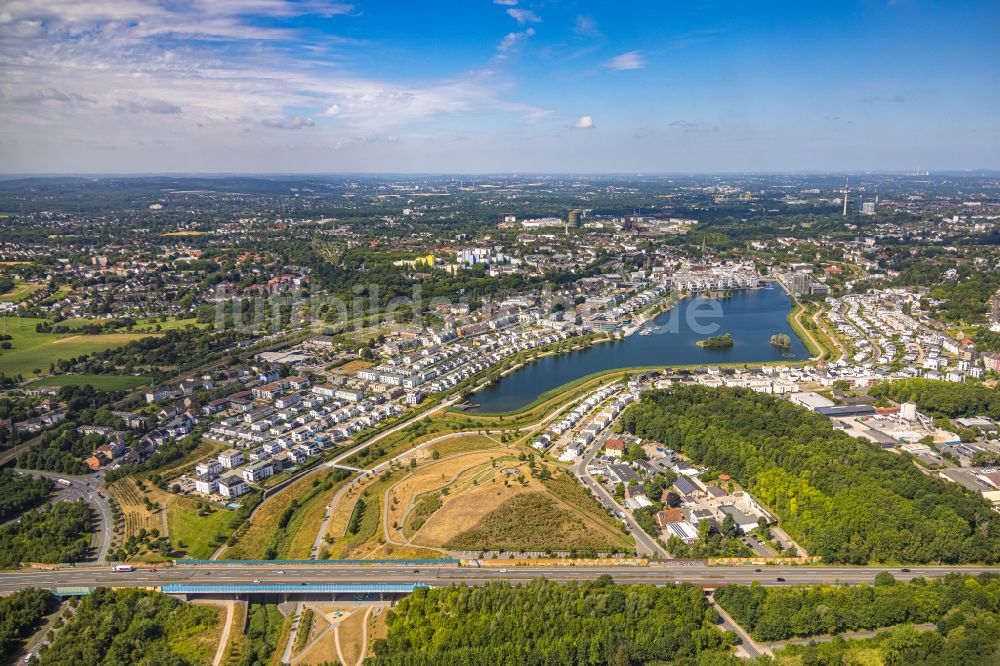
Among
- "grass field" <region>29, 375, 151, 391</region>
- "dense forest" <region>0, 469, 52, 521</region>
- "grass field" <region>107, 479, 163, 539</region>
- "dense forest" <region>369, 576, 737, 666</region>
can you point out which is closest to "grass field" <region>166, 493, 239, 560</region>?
"grass field" <region>107, 479, 163, 539</region>

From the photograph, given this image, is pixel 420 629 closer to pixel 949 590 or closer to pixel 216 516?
pixel 216 516

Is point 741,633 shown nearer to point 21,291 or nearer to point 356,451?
point 356,451

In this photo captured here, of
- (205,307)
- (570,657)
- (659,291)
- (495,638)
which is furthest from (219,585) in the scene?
(659,291)

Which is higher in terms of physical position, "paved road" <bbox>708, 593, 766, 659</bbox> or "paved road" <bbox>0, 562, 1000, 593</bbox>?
"paved road" <bbox>0, 562, 1000, 593</bbox>

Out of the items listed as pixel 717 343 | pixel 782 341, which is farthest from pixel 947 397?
pixel 717 343

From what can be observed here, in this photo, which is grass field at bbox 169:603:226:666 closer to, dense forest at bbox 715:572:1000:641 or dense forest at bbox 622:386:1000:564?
dense forest at bbox 715:572:1000:641

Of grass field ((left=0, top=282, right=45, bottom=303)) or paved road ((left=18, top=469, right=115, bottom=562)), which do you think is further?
grass field ((left=0, top=282, right=45, bottom=303))

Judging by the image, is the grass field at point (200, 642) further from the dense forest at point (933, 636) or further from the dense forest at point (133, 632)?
the dense forest at point (933, 636)
